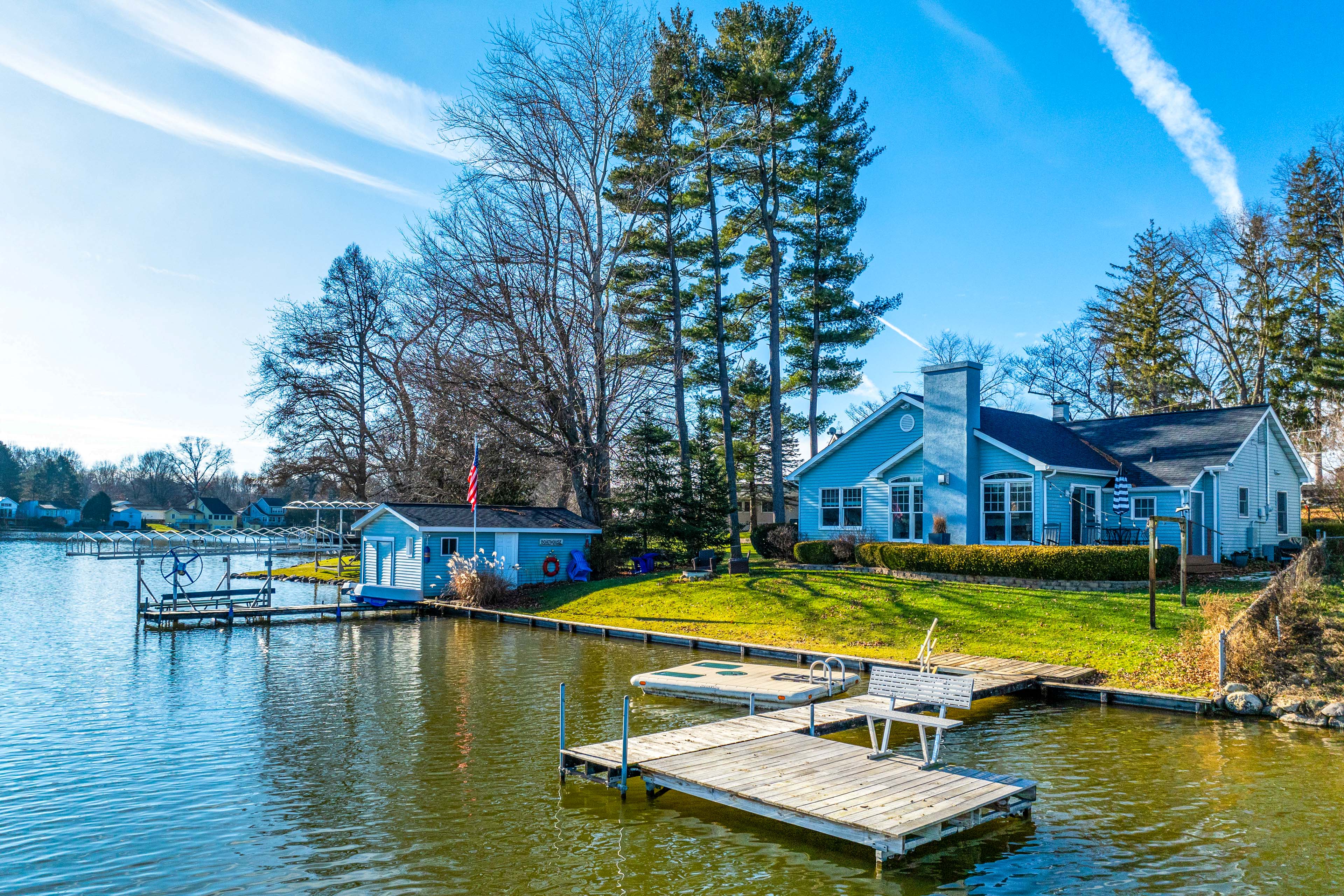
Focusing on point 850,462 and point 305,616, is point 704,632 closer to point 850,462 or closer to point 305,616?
point 850,462

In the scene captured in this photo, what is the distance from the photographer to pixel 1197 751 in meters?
11.8

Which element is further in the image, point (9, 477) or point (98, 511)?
point (9, 477)

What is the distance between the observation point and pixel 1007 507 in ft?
88.2

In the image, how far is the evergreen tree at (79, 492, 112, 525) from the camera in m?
95.6

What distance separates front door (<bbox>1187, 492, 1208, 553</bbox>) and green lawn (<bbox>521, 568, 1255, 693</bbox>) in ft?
14.2

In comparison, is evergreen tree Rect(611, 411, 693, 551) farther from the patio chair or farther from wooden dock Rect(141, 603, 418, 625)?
the patio chair

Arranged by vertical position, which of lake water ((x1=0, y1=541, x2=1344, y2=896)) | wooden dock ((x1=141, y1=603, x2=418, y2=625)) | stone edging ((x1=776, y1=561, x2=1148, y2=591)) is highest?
stone edging ((x1=776, y1=561, x2=1148, y2=591))

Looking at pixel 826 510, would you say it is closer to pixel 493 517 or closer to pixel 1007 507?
pixel 1007 507

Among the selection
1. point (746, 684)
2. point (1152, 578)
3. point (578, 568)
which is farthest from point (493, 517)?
point (1152, 578)

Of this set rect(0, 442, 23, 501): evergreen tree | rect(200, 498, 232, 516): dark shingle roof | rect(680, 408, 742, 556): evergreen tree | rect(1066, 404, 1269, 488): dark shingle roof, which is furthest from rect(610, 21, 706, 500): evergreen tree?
rect(0, 442, 23, 501): evergreen tree

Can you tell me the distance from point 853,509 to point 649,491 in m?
8.12

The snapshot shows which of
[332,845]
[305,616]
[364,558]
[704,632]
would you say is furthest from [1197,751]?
[364,558]

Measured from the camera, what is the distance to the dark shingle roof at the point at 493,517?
31.2m

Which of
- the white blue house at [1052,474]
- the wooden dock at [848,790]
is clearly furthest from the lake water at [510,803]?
the white blue house at [1052,474]
